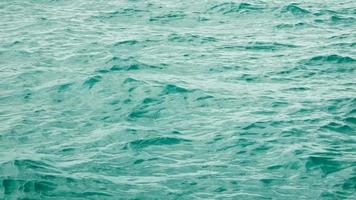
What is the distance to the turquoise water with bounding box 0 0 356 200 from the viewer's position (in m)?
11.5

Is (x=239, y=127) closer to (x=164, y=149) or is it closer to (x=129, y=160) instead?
(x=164, y=149)

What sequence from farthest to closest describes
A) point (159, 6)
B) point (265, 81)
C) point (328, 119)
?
point (159, 6) → point (265, 81) → point (328, 119)

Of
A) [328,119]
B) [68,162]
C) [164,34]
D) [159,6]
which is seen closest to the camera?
[68,162]

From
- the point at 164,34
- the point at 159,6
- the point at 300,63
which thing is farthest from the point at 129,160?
the point at 159,6

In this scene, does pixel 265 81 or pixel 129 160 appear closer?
pixel 129 160

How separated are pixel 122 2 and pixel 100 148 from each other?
16358 millimetres

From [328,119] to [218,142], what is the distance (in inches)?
131

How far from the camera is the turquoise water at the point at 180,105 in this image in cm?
1146

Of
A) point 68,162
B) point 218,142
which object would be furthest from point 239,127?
point 68,162

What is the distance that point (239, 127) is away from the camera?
13797 millimetres

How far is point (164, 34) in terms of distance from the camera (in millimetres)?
22172

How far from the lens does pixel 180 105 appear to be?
15375 millimetres

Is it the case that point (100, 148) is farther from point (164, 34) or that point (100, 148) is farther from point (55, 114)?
point (164, 34)

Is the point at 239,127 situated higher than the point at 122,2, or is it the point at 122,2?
the point at 122,2
